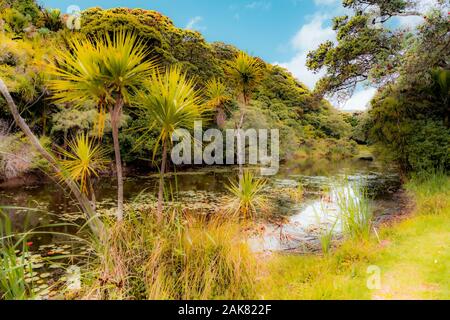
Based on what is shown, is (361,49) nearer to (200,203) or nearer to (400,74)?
(400,74)

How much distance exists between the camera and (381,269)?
12.6 feet

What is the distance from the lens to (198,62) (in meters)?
23.4

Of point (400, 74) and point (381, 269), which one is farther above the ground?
point (400, 74)

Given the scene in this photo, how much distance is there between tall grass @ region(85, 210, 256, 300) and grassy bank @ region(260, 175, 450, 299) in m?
0.36

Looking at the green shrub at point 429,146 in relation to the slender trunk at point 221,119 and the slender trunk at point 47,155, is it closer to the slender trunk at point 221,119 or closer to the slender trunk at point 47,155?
the slender trunk at point 47,155

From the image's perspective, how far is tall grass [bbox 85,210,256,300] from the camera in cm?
317

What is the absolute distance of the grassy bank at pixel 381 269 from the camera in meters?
3.22

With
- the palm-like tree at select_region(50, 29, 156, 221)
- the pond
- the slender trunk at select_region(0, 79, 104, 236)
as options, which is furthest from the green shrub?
the slender trunk at select_region(0, 79, 104, 236)

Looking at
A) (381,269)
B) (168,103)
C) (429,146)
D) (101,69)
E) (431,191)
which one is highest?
(101,69)

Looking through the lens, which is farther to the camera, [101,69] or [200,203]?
[200,203]

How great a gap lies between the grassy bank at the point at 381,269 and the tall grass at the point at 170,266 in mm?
363

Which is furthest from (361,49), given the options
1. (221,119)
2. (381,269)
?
(221,119)

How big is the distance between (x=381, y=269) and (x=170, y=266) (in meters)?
2.46
